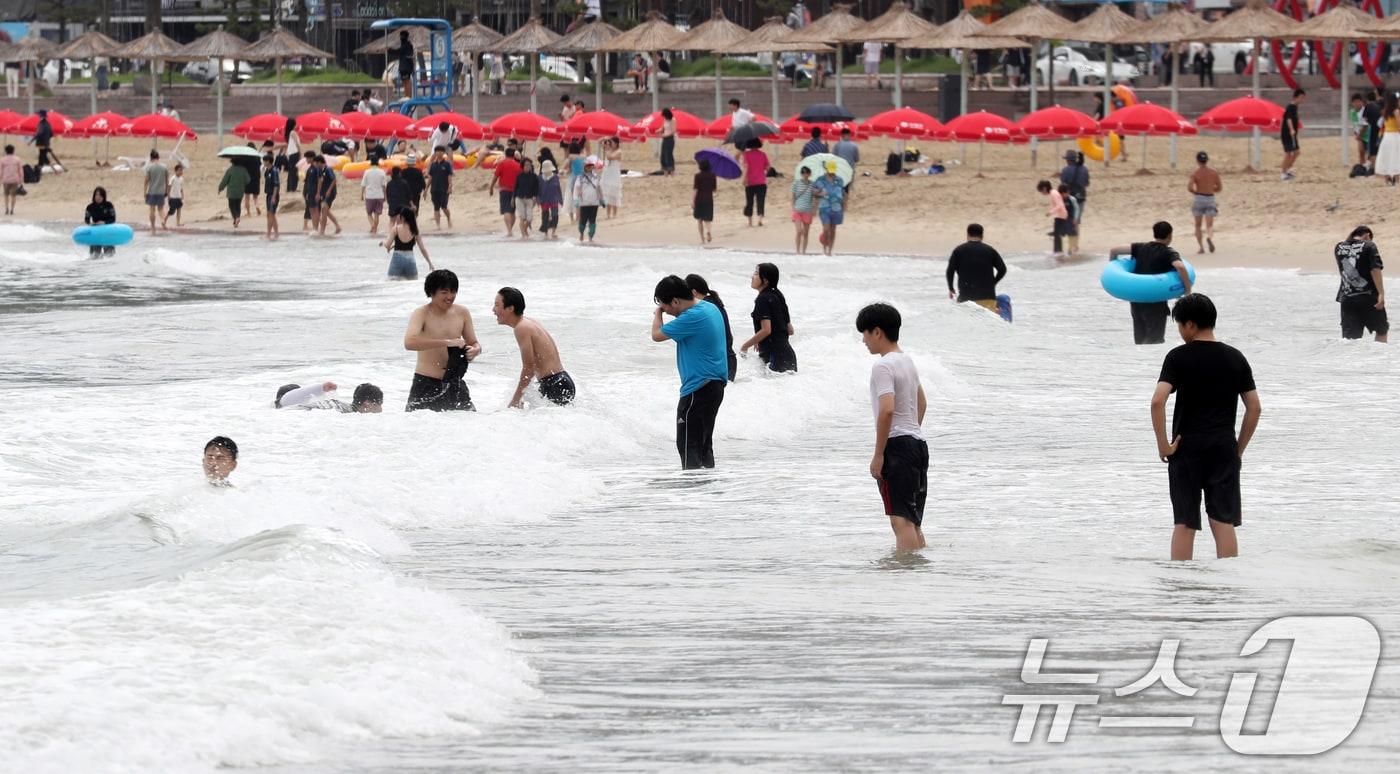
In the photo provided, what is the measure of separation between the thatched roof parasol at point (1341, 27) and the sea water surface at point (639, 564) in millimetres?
14049

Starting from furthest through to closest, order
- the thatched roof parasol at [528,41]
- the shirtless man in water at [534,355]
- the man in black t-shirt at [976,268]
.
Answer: the thatched roof parasol at [528,41], the man in black t-shirt at [976,268], the shirtless man in water at [534,355]

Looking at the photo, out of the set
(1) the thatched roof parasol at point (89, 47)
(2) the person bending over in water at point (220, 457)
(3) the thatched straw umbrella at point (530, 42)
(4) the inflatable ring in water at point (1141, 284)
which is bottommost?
(2) the person bending over in water at point (220, 457)

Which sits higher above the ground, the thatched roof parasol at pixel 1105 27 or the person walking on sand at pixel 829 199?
the thatched roof parasol at pixel 1105 27

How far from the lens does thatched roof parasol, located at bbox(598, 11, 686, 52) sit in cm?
3975

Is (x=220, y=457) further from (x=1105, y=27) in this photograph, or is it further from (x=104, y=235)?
(x=1105, y=27)

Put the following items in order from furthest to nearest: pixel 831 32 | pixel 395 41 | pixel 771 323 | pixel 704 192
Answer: pixel 395 41 → pixel 831 32 → pixel 704 192 → pixel 771 323

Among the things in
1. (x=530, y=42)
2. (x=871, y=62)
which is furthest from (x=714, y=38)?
(x=871, y=62)

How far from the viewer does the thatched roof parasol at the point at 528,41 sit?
141 ft

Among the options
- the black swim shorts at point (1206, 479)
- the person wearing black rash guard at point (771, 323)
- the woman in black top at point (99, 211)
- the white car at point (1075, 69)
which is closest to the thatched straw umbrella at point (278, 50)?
the woman in black top at point (99, 211)

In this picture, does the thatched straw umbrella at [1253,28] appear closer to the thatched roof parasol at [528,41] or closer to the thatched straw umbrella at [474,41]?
the thatched roof parasol at [528,41]

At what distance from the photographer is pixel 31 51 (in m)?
53.5

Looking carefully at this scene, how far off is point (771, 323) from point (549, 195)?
18.2 meters

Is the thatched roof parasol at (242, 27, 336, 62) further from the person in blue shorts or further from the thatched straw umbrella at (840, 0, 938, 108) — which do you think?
the person in blue shorts

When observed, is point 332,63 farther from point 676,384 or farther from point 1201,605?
point 1201,605
